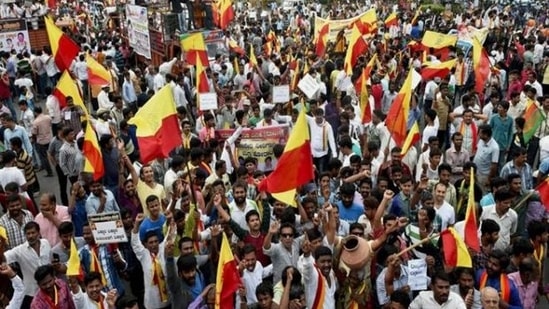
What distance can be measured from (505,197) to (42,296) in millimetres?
4132

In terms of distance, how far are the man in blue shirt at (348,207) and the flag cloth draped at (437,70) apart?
5902 millimetres

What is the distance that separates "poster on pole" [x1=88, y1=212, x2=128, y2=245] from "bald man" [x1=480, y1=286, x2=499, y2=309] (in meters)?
3.00

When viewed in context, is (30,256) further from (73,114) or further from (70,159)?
(73,114)

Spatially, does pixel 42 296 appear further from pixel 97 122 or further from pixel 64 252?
pixel 97 122

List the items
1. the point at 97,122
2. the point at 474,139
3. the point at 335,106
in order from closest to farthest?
1. the point at 474,139
2. the point at 97,122
3. the point at 335,106

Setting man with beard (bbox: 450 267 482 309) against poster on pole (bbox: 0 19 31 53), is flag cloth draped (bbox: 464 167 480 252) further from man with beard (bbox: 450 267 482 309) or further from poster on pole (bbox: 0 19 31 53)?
poster on pole (bbox: 0 19 31 53)

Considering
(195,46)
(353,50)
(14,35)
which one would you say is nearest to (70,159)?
(195,46)

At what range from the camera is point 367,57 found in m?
14.9

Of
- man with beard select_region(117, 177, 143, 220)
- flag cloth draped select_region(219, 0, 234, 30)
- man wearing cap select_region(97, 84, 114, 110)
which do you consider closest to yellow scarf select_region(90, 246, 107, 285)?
man with beard select_region(117, 177, 143, 220)

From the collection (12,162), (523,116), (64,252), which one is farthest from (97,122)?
(523,116)

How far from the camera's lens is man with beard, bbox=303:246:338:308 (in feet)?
16.0

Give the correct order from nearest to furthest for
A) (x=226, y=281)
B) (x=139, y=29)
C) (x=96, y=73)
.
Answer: (x=226, y=281)
(x=96, y=73)
(x=139, y=29)

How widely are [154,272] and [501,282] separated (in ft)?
9.16

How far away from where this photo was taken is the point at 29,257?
212 inches
